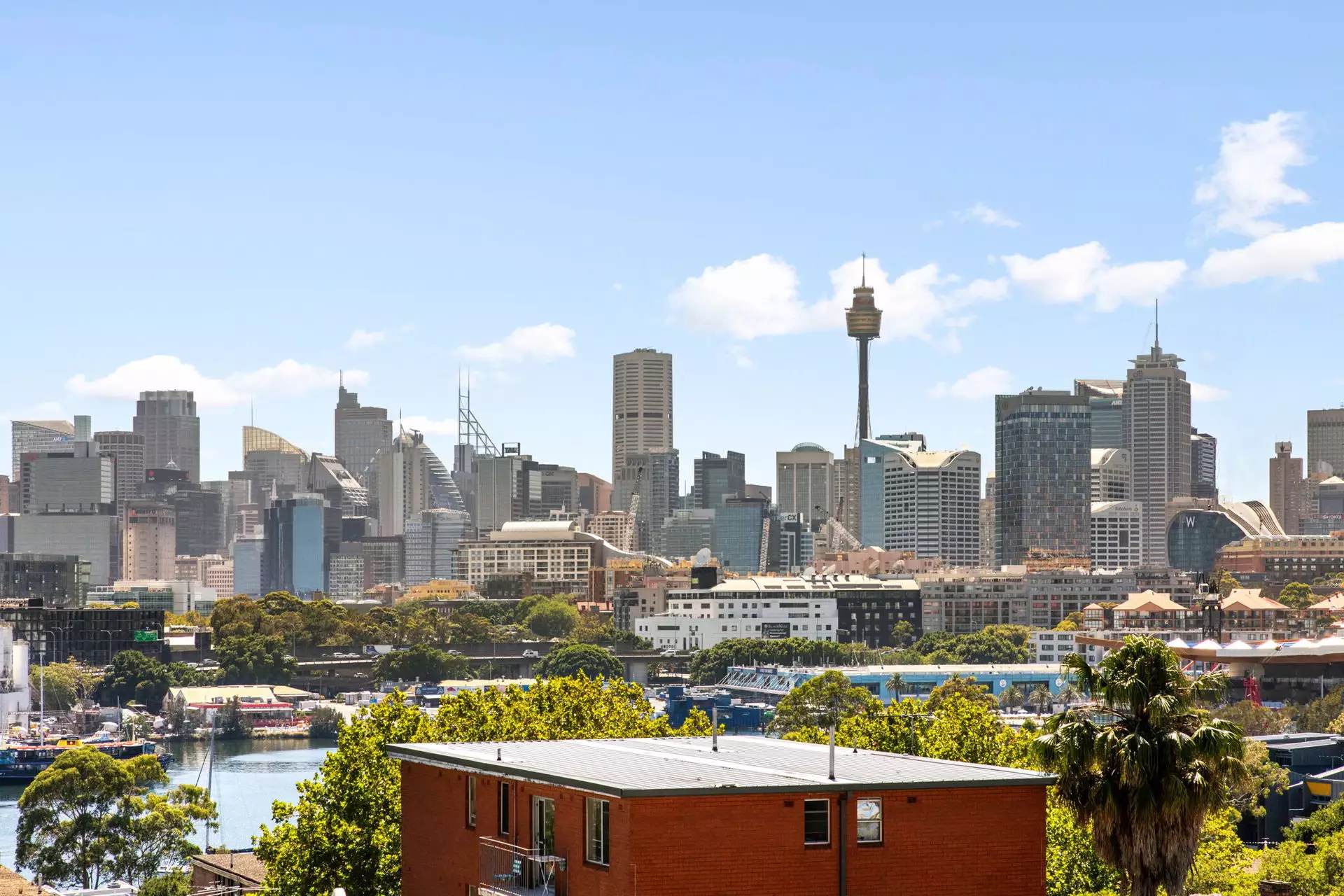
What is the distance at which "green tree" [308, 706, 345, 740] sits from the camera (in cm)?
17038

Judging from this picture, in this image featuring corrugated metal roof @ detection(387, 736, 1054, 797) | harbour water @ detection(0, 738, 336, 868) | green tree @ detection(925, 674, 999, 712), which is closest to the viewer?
corrugated metal roof @ detection(387, 736, 1054, 797)

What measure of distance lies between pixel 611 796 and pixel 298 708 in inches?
6362

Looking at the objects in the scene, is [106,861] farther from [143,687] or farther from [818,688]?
[143,687]

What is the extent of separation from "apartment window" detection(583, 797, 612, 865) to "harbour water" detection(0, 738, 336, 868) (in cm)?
4790

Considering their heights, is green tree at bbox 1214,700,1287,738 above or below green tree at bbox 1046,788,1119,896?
below

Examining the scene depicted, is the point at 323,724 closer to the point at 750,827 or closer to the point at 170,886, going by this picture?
the point at 170,886

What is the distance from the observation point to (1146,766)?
30.8 m

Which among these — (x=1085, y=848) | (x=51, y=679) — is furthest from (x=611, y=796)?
(x=51, y=679)

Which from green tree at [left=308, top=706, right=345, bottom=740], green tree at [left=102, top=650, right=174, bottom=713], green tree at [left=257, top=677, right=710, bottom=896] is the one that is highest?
green tree at [left=257, top=677, right=710, bottom=896]

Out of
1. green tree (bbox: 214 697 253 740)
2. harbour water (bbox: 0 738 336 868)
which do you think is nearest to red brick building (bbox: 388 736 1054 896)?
harbour water (bbox: 0 738 336 868)

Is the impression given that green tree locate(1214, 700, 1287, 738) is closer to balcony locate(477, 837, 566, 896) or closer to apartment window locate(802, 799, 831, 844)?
balcony locate(477, 837, 566, 896)

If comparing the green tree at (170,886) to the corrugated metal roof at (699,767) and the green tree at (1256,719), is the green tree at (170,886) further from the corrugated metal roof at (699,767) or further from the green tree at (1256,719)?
the green tree at (1256,719)

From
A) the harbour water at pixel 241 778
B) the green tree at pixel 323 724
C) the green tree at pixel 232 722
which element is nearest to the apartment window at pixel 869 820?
the harbour water at pixel 241 778

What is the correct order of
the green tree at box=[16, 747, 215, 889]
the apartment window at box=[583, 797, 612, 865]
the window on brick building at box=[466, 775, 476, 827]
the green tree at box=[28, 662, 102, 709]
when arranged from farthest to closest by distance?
the green tree at box=[28, 662, 102, 709] < the green tree at box=[16, 747, 215, 889] < the window on brick building at box=[466, 775, 476, 827] < the apartment window at box=[583, 797, 612, 865]
